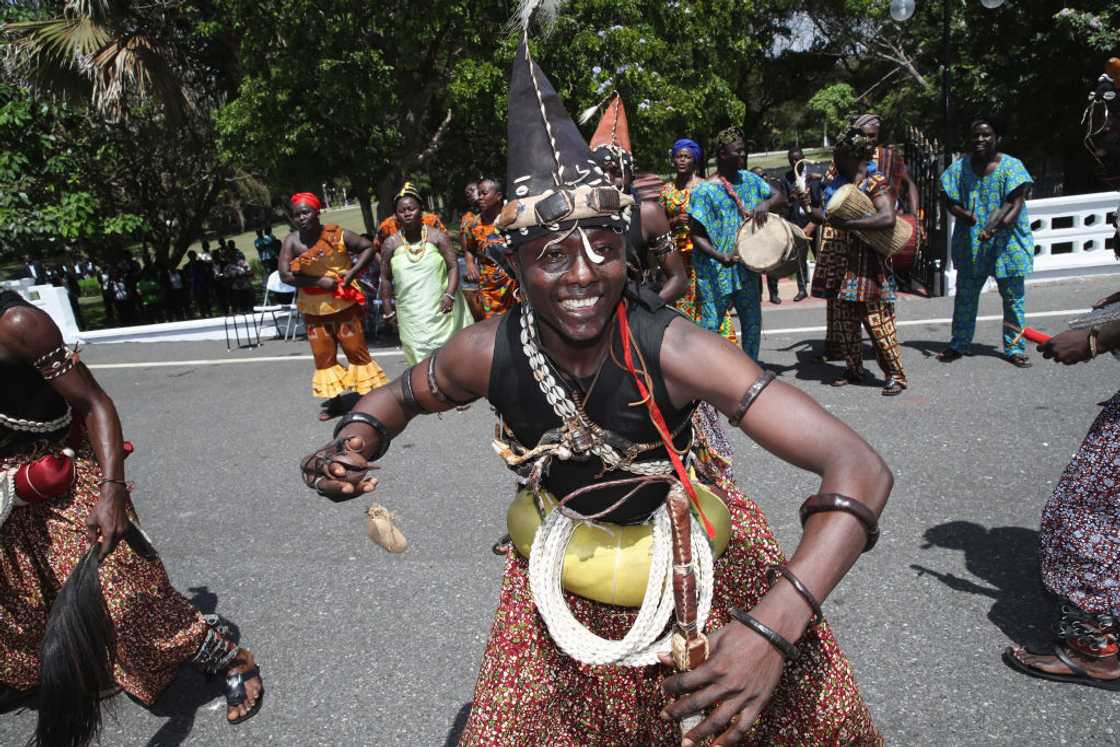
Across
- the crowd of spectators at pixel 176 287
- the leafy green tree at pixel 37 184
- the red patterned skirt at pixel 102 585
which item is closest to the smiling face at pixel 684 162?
the red patterned skirt at pixel 102 585

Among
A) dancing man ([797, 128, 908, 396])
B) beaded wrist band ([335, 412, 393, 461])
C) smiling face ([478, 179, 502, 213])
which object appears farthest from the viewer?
smiling face ([478, 179, 502, 213])

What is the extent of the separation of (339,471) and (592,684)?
0.81 metres

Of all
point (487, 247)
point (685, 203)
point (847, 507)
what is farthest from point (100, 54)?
point (847, 507)

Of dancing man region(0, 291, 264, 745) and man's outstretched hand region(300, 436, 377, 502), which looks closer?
man's outstretched hand region(300, 436, 377, 502)

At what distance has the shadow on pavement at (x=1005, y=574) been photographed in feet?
10.1

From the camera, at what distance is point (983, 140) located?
240 inches

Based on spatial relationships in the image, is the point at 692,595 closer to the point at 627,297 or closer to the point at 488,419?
the point at 627,297

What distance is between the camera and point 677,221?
20.4 feet

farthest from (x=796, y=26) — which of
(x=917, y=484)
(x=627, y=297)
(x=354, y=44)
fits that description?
(x=627, y=297)

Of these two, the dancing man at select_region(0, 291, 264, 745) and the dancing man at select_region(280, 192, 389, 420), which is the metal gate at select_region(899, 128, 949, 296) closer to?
the dancing man at select_region(280, 192, 389, 420)

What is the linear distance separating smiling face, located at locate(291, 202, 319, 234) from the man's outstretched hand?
501 cm

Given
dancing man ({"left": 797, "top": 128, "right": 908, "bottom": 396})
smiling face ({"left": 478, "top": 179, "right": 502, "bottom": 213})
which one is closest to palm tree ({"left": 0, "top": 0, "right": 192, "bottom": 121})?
smiling face ({"left": 478, "top": 179, "right": 502, "bottom": 213})

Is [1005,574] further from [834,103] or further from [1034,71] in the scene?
[834,103]

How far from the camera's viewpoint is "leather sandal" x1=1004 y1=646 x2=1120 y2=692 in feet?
8.90
